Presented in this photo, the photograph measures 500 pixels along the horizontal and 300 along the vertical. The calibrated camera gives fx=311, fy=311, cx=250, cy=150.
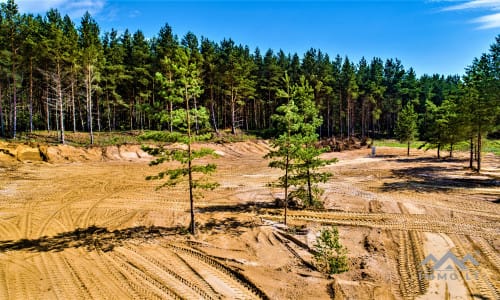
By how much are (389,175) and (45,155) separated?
33744 mm

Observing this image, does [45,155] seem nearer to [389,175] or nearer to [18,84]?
[18,84]

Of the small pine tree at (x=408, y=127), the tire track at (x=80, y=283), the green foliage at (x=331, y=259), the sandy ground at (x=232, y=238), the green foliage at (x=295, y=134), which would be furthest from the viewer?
the small pine tree at (x=408, y=127)

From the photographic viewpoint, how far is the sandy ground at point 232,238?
10.3m

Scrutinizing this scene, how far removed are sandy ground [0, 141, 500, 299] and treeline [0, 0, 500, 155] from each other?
5784 mm

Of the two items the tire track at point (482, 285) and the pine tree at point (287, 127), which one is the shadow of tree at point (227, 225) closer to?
the pine tree at point (287, 127)

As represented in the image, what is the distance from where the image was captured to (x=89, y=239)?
14492 millimetres

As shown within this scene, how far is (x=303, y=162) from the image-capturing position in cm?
1822

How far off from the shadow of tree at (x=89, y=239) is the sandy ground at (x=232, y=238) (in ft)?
0.18

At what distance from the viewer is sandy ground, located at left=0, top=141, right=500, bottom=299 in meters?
10.3

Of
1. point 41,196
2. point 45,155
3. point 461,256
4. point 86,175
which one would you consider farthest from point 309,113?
point 45,155

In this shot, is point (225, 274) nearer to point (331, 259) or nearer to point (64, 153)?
point (331, 259)

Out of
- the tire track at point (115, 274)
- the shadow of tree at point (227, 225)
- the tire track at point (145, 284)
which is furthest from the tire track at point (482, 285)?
the tire track at point (115, 274)

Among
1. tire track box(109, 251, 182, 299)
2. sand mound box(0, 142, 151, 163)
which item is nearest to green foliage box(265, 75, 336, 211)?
tire track box(109, 251, 182, 299)

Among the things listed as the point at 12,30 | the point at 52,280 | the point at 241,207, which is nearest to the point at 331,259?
the point at 241,207
